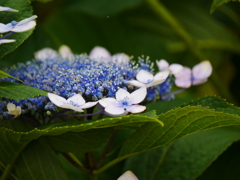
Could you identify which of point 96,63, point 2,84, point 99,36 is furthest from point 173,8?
point 2,84

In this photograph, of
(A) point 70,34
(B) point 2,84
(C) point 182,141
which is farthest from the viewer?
(A) point 70,34

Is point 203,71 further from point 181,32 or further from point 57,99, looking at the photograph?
point 181,32

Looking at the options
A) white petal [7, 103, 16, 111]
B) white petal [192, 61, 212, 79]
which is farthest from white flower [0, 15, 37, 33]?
white petal [192, 61, 212, 79]

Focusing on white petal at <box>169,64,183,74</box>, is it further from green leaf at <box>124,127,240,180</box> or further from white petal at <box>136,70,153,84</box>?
green leaf at <box>124,127,240,180</box>

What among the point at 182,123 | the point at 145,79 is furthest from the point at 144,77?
the point at 182,123

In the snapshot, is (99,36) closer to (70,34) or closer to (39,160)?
(70,34)
